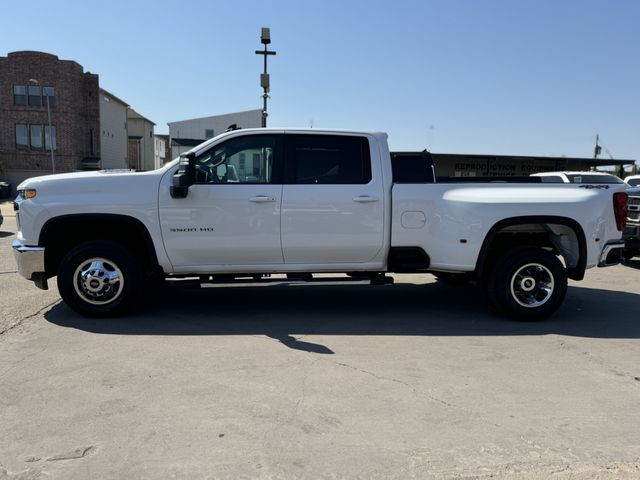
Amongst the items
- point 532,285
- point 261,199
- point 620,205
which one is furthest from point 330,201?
point 620,205

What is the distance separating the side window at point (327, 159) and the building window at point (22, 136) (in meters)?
41.3

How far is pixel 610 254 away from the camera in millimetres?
6062

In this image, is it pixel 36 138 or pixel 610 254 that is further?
pixel 36 138

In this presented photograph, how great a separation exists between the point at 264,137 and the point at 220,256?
143 centimetres

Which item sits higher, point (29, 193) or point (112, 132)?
point (112, 132)

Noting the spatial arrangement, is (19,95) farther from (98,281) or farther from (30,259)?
(98,281)

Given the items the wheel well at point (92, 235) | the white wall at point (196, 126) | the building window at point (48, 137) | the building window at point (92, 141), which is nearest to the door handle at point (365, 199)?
the wheel well at point (92, 235)

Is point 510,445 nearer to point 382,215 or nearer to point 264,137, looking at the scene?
point 382,215

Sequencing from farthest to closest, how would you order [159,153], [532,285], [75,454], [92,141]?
[159,153] → [92,141] → [532,285] → [75,454]

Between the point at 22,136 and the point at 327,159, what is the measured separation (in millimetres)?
41843

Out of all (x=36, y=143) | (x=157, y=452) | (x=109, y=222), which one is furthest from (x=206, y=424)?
(x=36, y=143)

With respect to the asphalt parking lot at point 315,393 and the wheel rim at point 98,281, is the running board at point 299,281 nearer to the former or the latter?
the asphalt parking lot at point 315,393

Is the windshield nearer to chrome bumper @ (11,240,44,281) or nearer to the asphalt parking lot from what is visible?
Answer: the asphalt parking lot

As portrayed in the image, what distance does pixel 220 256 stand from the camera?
5812 mm
